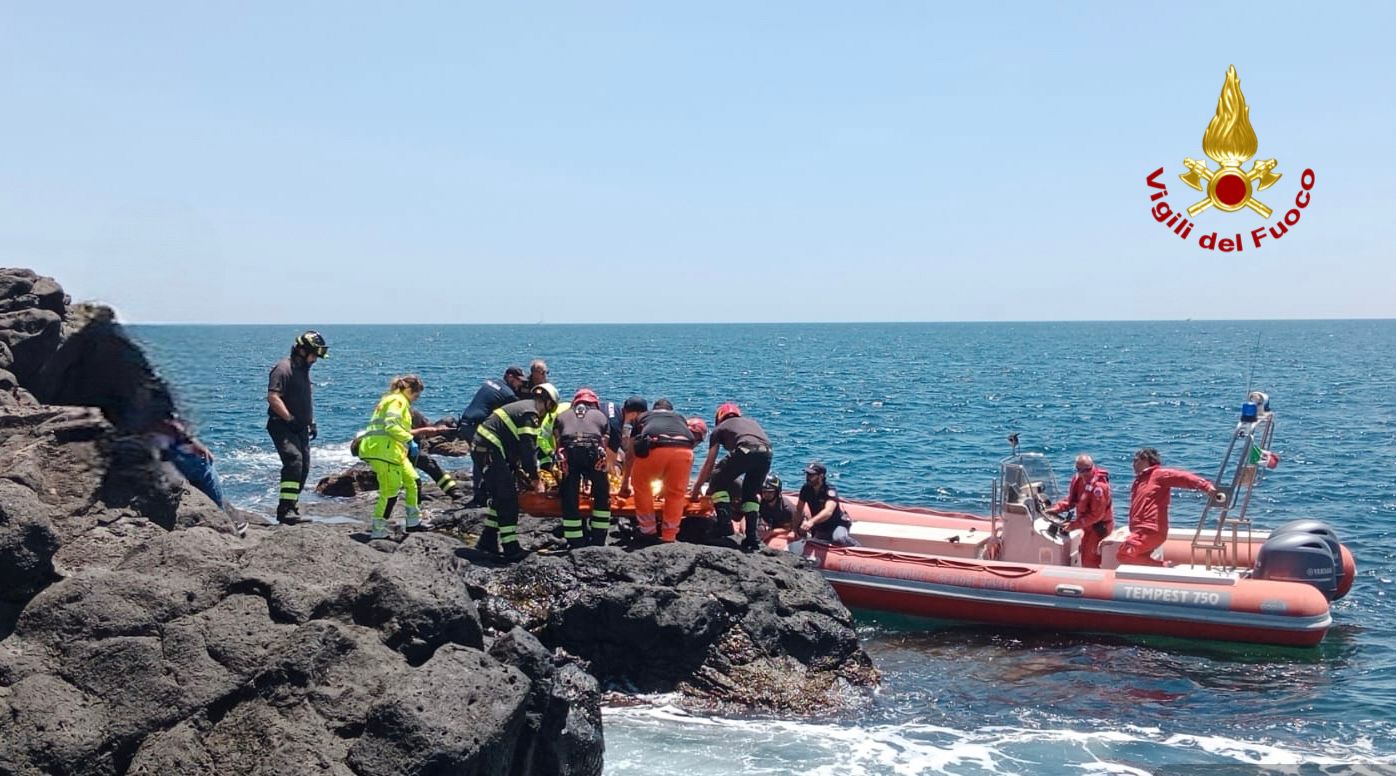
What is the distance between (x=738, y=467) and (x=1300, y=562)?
6075 millimetres

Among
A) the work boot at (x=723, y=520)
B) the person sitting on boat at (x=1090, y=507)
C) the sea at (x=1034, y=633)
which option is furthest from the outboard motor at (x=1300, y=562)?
the work boot at (x=723, y=520)

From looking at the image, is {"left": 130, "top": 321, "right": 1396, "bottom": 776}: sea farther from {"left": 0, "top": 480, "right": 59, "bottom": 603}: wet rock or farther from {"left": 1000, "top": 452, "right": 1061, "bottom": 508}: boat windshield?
{"left": 1000, "top": 452, "right": 1061, "bottom": 508}: boat windshield

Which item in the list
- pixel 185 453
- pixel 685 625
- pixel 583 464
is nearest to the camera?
pixel 185 453

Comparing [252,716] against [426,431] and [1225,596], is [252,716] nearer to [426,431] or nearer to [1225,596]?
[426,431]

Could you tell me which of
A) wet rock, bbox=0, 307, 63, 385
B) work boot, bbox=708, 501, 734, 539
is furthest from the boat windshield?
wet rock, bbox=0, 307, 63, 385

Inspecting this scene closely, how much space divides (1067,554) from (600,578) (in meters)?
6.17

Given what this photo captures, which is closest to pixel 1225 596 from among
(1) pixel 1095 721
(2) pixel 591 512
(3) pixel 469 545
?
(1) pixel 1095 721

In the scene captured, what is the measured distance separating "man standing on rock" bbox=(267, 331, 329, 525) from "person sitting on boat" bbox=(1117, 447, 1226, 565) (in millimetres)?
8492

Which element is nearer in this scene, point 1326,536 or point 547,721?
point 547,721

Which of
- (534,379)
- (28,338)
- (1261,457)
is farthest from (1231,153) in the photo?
(28,338)

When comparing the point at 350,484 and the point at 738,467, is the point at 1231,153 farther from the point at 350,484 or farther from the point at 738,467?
the point at 350,484

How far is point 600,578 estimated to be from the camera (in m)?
9.73

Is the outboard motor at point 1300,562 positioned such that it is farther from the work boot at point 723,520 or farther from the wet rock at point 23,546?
the wet rock at point 23,546

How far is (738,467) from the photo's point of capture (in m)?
11.2
